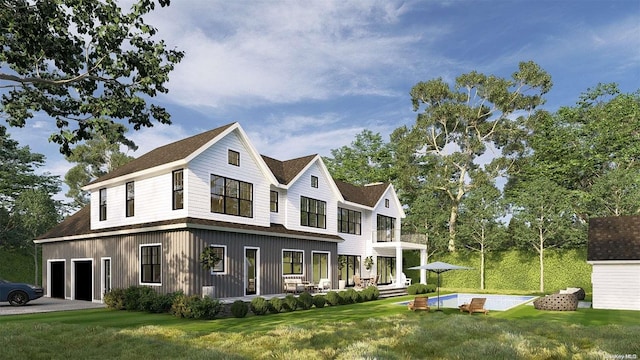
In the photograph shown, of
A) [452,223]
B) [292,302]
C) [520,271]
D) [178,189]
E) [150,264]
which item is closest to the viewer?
[292,302]

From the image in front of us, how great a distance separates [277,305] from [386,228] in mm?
20379

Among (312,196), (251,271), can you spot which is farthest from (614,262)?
(251,271)

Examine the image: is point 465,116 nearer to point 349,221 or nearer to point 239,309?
point 349,221

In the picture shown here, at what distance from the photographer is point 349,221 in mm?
35344

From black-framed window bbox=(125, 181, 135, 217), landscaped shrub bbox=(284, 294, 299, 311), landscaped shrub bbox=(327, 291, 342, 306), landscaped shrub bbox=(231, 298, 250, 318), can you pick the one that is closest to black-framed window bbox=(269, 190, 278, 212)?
landscaped shrub bbox=(327, 291, 342, 306)

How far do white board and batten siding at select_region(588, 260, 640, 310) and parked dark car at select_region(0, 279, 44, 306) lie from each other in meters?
27.7

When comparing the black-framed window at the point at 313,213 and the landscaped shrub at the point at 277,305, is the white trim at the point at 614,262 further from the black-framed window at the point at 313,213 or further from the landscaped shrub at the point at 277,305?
the black-framed window at the point at 313,213

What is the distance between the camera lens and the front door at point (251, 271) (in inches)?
953

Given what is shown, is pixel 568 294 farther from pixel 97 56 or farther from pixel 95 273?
pixel 95 273

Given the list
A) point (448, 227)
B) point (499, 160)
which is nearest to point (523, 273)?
point (448, 227)

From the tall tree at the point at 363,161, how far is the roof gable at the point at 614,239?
84.7ft

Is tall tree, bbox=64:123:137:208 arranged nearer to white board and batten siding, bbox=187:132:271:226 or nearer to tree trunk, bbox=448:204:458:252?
white board and batten siding, bbox=187:132:271:226

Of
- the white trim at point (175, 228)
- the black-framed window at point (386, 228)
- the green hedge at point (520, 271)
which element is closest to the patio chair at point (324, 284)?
the white trim at point (175, 228)

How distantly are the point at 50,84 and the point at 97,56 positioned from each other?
1.57m
